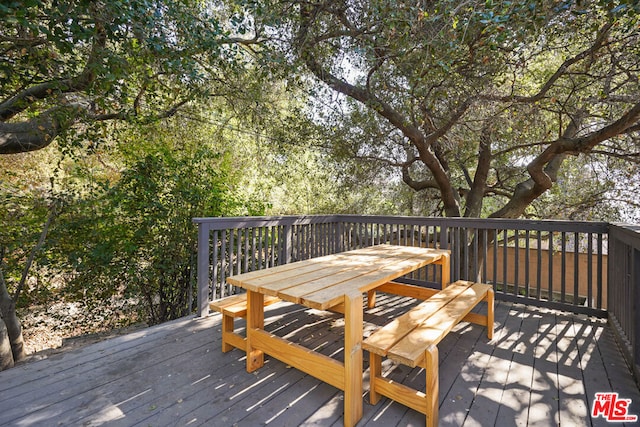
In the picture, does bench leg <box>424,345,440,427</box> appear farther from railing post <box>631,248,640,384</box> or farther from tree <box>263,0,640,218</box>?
tree <box>263,0,640,218</box>

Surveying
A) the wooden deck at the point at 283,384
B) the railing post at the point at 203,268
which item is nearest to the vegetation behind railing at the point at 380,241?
the railing post at the point at 203,268

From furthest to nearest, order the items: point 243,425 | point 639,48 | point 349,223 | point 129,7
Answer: point 349,223, point 639,48, point 129,7, point 243,425

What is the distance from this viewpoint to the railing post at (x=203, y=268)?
9.84 feet

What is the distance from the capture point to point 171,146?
18.5 feet

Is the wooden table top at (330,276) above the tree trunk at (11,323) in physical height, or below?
above

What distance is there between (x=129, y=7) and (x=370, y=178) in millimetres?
5692

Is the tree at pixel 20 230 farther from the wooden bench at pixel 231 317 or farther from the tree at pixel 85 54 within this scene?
the wooden bench at pixel 231 317

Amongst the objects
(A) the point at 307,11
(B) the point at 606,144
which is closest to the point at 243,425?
(A) the point at 307,11

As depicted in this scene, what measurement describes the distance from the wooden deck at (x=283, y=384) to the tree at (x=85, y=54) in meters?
2.22

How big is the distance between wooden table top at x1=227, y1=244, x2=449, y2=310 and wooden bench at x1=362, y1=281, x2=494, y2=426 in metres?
0.29

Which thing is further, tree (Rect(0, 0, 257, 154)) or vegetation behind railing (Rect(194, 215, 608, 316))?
vegetation behind railing (Rect(194, 215, 608, 316))

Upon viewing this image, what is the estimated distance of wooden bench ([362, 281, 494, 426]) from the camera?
154cm

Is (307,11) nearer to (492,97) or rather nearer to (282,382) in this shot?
(492,97)

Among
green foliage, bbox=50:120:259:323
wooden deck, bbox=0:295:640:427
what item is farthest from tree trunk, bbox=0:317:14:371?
green foliage, bbox=50:120:259:323
